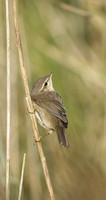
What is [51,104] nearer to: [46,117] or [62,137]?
[46,117]

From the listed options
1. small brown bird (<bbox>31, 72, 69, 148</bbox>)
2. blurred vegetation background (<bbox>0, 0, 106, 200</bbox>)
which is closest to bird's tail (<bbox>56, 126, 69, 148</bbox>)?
small brown bird (<bbox>31, 72, 69, 148</bbox>)

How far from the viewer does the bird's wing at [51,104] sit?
126 inches

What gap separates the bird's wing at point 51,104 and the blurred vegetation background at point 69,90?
0.81m

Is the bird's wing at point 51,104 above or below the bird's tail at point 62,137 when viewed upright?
above

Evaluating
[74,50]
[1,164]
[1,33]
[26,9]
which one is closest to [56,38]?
[74,50]

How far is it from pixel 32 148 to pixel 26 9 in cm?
184

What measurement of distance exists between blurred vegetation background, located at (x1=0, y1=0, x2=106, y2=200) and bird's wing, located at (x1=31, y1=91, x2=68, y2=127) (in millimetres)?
811

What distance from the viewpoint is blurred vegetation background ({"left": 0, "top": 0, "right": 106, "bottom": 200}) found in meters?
4.40

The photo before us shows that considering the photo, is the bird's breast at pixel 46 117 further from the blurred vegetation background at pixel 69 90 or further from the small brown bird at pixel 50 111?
the blurred vegetation background at pixel 69 90

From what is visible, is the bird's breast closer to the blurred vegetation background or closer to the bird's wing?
the bird's wing

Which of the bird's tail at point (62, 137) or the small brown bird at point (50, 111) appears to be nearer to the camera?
the bird's tail at point (62, 137)

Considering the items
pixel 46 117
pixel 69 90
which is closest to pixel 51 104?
pixel 46 117

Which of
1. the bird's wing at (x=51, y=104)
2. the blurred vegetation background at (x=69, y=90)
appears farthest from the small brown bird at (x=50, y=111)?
the blurred vegetation background at (x=69, y=90)

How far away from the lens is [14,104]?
428 cm
